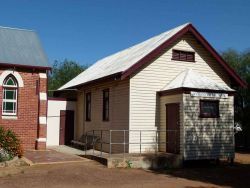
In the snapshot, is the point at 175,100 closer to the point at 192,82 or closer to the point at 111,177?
the point at 192,82

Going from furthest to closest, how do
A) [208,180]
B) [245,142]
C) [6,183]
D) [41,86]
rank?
1. [245,142]
2. [41,86]
3. [208,180]
4. [6,183]

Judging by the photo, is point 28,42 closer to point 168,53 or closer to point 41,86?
point 41,86

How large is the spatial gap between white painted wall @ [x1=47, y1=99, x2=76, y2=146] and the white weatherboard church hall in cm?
484

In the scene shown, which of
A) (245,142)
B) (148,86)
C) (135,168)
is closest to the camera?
(135,168)

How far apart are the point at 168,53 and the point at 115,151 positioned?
215 inches

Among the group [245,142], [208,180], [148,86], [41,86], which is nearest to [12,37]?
[41,86]

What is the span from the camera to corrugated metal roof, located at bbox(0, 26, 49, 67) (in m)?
22.0

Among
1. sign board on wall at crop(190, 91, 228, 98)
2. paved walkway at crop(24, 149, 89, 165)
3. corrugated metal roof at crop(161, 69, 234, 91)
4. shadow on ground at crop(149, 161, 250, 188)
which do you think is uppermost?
corrugated metal roof at crop(161, 69, 234, 91)

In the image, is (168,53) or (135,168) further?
(168,53)

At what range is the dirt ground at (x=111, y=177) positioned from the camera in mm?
13102

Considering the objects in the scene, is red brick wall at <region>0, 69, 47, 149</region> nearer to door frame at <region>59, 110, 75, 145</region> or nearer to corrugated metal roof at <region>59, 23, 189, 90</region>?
corrugated metal roof at <region>59, 23, 189, 90</region>

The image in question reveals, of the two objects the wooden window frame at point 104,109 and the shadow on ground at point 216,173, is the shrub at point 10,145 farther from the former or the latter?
the shadow on ground at point 216,173

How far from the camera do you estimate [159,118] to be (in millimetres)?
19625

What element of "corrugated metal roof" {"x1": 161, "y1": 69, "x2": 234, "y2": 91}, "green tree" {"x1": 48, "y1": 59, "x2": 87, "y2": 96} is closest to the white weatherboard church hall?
"corrugated metal roof" {"x1": 161, "y1": 69, "x2": 234, "y2": 91}
